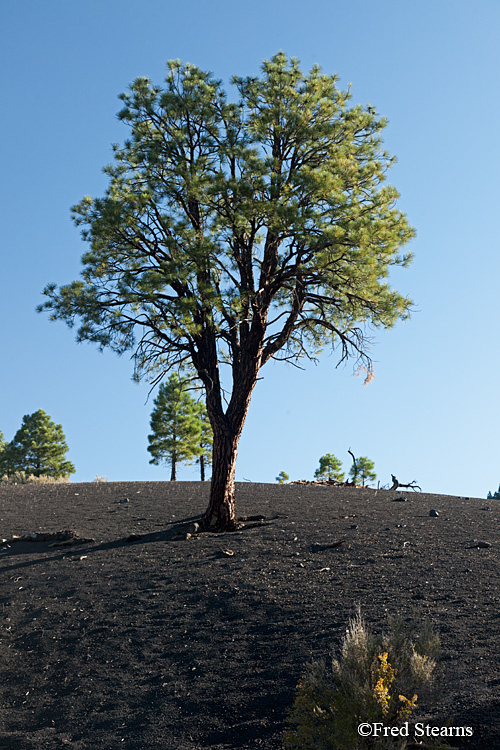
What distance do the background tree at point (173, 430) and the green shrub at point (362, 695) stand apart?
959 inches

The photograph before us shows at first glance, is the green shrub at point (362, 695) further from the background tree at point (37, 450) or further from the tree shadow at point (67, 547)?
the background tree at point (37, 450)

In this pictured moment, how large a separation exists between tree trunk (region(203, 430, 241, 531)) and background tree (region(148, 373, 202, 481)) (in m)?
16.9

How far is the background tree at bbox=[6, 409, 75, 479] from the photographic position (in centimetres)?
3575

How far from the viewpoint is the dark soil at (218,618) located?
6062mm

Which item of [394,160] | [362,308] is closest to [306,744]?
[362,308]

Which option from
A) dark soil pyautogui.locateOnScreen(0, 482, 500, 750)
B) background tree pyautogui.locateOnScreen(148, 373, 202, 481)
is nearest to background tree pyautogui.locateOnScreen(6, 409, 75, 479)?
background tree pyautogui.locateOnScreen(148, 373, 202, 481)

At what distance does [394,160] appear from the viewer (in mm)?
14164

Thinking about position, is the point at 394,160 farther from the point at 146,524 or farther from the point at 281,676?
the point at 281,676

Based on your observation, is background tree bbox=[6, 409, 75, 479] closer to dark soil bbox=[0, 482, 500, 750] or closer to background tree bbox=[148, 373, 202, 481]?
background tree bbox=[148, 373, 202, 481]

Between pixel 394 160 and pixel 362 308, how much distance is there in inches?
132

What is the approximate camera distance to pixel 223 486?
40.8 feet

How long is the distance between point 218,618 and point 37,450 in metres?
29.8

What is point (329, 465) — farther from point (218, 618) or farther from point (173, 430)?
point (218, 618)

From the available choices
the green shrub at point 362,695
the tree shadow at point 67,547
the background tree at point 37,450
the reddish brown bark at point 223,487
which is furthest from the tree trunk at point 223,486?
the background tree at point 37,450
